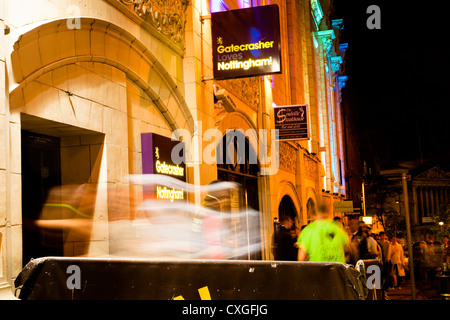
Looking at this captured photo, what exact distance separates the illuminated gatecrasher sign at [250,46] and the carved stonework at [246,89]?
2043mm

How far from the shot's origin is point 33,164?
7613mm

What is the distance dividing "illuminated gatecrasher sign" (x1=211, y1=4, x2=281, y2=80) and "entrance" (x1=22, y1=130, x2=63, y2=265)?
5.28 m

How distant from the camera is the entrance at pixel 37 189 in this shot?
7.41 metres

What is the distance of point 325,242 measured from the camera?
8969 mm

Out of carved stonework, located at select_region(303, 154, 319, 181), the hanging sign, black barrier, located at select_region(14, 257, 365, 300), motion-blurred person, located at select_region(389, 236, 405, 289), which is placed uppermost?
the hanging sign

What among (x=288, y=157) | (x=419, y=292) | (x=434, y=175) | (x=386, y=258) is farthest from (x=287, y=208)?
(x=434, y=175)

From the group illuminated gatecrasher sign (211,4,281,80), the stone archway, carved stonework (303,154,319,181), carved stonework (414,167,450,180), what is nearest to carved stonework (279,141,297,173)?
carved stonework (303,154,319,181)

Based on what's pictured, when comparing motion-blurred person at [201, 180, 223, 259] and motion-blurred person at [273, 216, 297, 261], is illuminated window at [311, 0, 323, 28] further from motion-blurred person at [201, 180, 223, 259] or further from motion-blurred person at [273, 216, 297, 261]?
motion-blurred person at [201, 180, 223, 259]

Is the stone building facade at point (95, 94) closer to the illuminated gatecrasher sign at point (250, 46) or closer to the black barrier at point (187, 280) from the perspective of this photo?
the illuminated gatecrasher sign at point (250, 46)

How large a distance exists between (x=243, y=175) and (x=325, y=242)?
27.7ft

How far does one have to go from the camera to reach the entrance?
741 centimetres

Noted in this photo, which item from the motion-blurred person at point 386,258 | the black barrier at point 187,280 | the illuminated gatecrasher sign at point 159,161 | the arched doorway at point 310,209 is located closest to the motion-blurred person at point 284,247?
the illuminated gatecrasher sign at point 159,161
